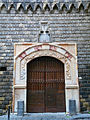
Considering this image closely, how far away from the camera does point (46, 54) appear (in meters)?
8.01

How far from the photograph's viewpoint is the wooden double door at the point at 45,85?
7.75 metres

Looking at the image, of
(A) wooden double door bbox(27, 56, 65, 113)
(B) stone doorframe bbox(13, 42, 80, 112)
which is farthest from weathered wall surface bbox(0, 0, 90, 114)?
(A) wooden double door bbox(27, 56, 65, 113)

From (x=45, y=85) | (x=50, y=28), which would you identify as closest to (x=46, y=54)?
(x=50, y=28)

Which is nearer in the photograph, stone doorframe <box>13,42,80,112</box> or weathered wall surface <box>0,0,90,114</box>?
stone doorframe <box>13,42,80,112</box>

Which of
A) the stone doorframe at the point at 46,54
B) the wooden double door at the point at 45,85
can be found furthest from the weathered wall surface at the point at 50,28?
the wooden double door at the point at 45,85

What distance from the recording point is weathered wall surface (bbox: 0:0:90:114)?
7.80m

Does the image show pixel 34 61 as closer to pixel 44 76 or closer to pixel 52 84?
pixel 44 76

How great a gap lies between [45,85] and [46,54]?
1481 mm

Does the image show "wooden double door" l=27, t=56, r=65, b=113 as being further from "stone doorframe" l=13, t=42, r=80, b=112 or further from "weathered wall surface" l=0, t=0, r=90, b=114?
"weathered wall surface" l=0, t=0, r=90, b=114

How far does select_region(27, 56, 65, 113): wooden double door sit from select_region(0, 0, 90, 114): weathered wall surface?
35.6 inches

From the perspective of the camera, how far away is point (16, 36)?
813cm

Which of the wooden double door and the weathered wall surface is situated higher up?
the weathered wall surface

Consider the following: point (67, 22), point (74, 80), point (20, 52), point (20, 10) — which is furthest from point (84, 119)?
point (20, 10)

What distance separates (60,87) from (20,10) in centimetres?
432
